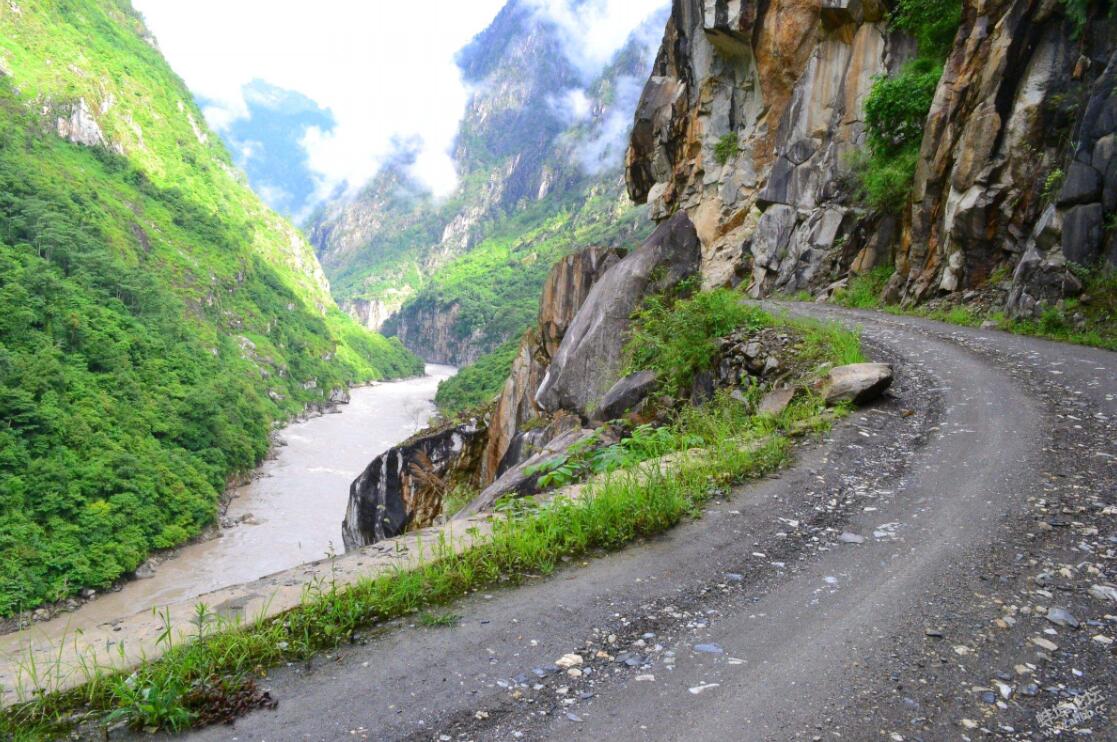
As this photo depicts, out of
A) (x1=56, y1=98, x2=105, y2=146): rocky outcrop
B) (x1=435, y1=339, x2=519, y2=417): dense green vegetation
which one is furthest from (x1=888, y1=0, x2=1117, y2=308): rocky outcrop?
(x1=56, y1=98, x2=105, y2=146): rocky outcrop

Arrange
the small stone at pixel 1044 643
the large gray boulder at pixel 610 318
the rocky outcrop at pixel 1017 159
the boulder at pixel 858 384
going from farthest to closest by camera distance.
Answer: the large gray boulder at pixel 610 318 < the rocky outcrop at pixel 1017 159 < the boulder at pixel 858 384 < the small stone at pixel 1044 643

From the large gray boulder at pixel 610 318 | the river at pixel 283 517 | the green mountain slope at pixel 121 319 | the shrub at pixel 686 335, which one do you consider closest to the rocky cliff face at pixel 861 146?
the shrub at pixel 686 335

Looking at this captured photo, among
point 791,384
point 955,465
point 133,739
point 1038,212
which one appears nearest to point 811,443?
point 955,465

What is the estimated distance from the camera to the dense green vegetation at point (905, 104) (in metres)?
19.3

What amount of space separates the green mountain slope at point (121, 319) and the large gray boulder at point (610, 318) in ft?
43.5

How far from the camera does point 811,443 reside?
6.88 meters

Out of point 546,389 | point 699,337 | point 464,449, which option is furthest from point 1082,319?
point 464,449

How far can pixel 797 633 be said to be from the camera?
11.6 ft

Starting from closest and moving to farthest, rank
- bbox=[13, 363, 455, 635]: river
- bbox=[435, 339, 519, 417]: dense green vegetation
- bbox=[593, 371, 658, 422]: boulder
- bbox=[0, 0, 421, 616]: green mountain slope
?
bbox=[593, 371, 658, 422]: boulder → bbox=[13, 363, 455, 635]: river → bbox=[0, 0, 421, 616]: green mountain slope → bbox=[435, 339, 519, 417]: dense green vegetation

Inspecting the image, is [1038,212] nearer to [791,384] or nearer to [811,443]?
[791,384]

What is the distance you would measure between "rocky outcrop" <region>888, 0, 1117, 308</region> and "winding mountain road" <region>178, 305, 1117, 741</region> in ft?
28.9

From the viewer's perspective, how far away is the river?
35125 millimetres

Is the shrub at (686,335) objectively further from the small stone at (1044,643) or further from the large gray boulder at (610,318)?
the small stone at (1044,643)

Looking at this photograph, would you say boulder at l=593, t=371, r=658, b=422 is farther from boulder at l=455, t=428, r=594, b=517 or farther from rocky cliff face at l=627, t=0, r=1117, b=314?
rocky cliff face at l=627, t=0, r=1117, b=314
